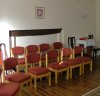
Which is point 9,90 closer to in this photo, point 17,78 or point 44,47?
point 17,78

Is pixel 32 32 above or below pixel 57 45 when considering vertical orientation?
above

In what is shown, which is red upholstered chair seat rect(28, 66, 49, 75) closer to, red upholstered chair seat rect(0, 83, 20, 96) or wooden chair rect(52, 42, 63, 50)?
red upholstered chair seat rect(0, 83, 20, 96)

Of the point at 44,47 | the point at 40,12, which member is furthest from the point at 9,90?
the point at 40,12

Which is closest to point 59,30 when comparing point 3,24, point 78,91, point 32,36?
point 32,36

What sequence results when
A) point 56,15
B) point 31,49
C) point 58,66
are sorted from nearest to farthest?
point 58,66 → point 31,49 → point 56,15

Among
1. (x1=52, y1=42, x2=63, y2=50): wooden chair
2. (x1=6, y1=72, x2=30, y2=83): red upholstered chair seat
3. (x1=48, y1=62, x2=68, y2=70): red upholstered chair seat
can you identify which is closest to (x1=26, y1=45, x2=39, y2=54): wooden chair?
(x1=52, y1=42, x2=63, y2=50): wooden chair

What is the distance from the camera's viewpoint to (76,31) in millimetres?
7730

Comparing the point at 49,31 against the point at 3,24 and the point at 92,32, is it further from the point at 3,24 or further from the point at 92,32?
the point at 92,32

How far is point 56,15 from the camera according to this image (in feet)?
22.5

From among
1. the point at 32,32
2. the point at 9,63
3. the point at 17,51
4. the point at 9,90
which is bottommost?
the point at 9,90

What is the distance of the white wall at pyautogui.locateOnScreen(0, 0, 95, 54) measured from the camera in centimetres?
563

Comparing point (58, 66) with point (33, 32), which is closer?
point (58, 66)

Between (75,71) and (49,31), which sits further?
(49,31)

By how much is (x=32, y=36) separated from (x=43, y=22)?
0.63 metres
